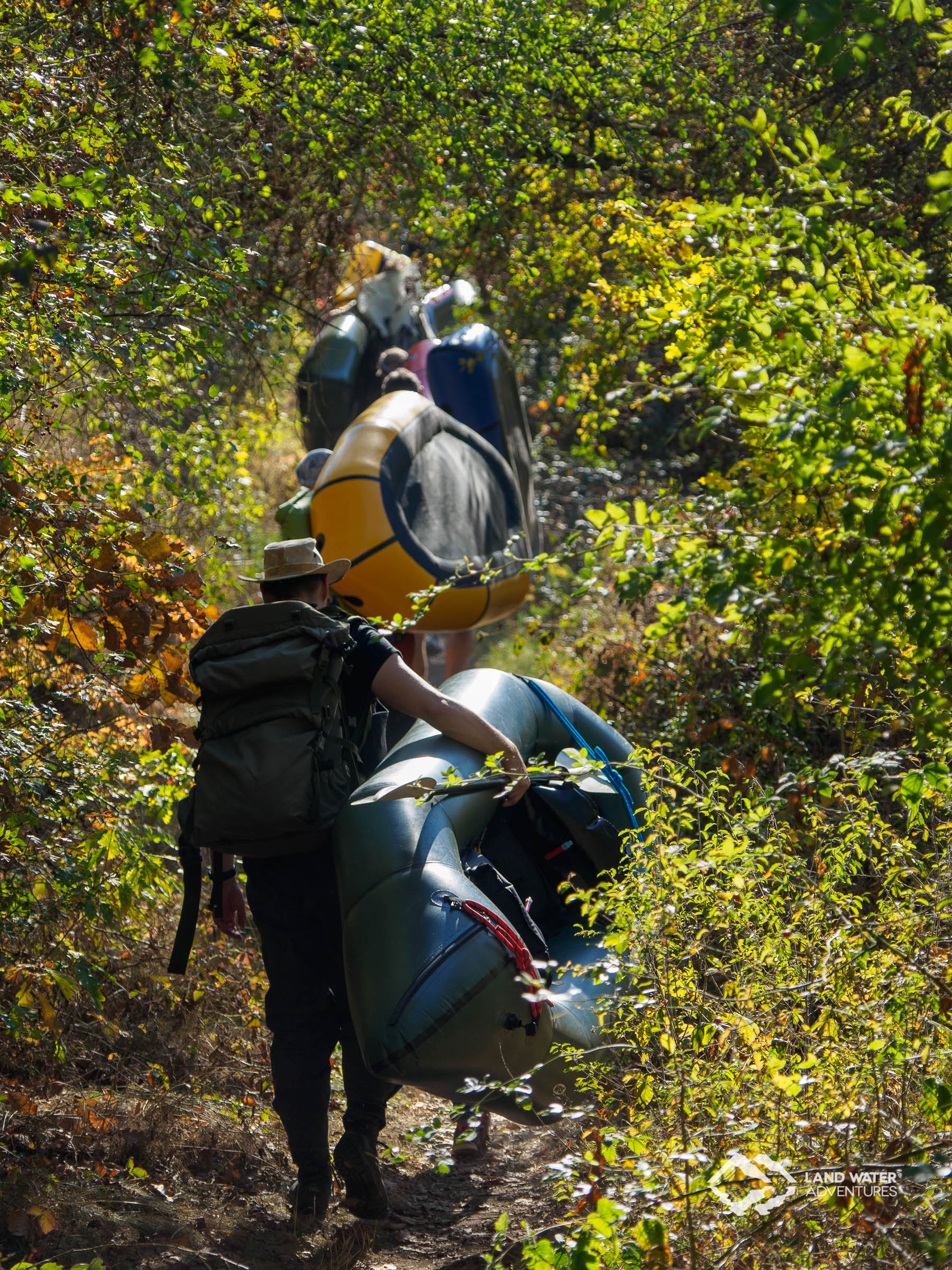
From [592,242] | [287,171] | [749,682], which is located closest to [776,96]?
[592,242]

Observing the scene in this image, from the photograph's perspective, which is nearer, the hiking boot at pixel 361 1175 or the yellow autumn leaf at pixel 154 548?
the hiking boot at pixel 361 1175

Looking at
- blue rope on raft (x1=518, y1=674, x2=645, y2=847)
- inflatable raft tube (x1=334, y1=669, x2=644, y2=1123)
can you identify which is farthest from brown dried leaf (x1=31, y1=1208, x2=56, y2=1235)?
blue rope on raft (x1=518, y1=674, x2=645, y2=847)

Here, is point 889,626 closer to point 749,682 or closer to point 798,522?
point 798,522

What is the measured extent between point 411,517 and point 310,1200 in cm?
311

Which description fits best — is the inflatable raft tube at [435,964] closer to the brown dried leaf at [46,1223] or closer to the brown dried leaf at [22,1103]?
the brown dried leaf at [46,1223]

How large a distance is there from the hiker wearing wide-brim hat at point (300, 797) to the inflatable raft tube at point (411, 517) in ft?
5.98

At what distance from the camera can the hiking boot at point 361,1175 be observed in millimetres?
3156

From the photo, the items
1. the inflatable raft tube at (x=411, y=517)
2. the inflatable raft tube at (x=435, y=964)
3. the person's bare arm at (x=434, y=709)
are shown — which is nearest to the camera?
the inflatable raft tube at (x=435, y=964)

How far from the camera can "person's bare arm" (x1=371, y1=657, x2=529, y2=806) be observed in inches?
120

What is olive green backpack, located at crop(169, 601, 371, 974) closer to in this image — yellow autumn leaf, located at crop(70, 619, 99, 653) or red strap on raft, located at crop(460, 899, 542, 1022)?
red strap on raft, located at crop(460, 899, 542, 1022)

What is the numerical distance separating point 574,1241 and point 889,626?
3.71 feet

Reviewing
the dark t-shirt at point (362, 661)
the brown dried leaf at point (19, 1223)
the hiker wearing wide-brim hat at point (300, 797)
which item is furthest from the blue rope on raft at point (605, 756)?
the brown dried leaf at point (19, 1223)

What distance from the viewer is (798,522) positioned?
221 cm

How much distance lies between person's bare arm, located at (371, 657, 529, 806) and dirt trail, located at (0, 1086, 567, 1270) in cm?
99
